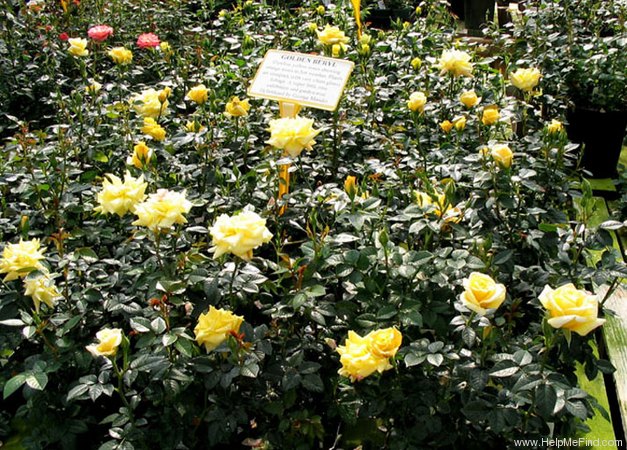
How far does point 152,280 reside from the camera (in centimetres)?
156

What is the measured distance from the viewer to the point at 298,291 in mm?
1521

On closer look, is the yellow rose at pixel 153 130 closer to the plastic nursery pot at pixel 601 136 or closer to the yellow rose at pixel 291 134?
the yellow rose at pixel 291 134

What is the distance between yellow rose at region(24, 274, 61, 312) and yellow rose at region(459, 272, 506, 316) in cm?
92

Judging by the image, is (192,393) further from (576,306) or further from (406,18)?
(406,18)

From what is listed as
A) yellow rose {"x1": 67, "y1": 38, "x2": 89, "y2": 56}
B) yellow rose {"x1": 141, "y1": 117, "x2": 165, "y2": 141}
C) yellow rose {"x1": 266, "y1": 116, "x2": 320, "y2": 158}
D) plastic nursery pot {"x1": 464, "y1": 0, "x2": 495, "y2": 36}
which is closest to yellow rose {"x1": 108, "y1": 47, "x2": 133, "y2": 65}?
yellow rose {"x1": 67, "y1": 38, "x2": 89, "y2": 56}

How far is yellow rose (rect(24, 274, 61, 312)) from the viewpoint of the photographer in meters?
1.51

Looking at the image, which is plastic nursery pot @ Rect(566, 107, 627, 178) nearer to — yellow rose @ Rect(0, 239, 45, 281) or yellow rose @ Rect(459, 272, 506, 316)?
yellow rose @ Rect(459, 272, 506, 316)

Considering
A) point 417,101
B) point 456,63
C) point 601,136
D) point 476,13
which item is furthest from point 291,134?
point 476,13

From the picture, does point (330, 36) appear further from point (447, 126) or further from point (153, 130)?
point (153, 130)

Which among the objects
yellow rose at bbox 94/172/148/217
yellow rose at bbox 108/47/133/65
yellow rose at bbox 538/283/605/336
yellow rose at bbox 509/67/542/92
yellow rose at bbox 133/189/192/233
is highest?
yellow rose at bbox 509/67/542/92

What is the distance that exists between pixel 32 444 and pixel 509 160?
4.33 ft

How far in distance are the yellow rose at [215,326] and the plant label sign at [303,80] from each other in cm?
84

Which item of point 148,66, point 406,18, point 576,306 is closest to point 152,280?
point 576,306

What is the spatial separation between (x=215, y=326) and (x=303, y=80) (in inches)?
37.7
